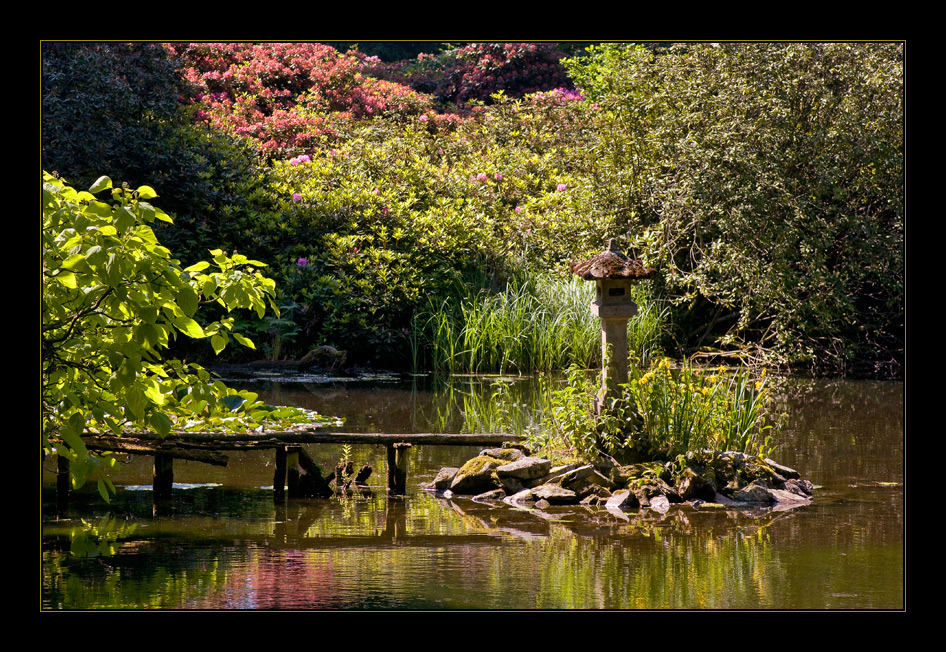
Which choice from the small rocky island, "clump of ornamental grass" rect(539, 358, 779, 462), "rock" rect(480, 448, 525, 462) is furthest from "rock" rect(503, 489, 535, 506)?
"clump of ornamental grass" rect(539, 358, 779, 462)

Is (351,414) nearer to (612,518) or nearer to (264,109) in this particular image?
(612,518)

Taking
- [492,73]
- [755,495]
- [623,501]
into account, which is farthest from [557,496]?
[492,73]

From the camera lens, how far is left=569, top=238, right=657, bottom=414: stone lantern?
8.28 metres

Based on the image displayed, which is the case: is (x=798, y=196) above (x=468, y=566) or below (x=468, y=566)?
above

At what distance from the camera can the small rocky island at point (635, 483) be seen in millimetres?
7930

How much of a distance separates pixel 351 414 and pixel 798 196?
21.8 ft

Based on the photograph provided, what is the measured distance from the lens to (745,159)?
45.0 ft

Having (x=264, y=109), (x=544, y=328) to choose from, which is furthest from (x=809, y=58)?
(x=264, y=109)

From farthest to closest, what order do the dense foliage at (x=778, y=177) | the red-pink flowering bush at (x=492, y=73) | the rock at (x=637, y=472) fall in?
the red-pink flowering bush at (x=492, y=73) → the dense foliage at (x=778, y=177) → the rock at (x=637, y=472)

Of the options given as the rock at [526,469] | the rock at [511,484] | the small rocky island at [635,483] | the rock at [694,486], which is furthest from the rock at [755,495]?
the rock at [511,484]

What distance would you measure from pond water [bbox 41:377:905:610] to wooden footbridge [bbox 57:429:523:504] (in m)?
0.17

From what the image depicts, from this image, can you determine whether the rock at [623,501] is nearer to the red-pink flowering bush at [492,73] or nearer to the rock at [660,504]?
the rock at [660,504]

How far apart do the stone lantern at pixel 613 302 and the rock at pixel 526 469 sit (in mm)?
619

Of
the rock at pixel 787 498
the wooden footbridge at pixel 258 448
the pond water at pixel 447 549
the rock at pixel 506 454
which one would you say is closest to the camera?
the pond water at pixel 447 549
